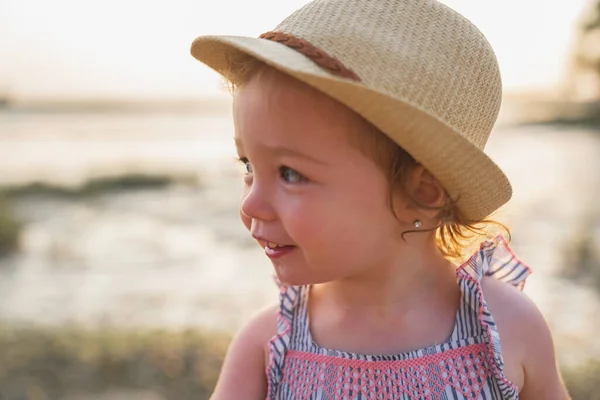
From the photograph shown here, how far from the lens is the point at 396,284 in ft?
5.43

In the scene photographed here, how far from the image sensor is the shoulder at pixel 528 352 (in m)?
1.59

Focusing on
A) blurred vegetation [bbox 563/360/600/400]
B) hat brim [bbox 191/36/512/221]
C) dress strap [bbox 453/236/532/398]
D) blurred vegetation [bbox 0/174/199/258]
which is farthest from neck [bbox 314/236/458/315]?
blurred vegetation [bbox 0/174/199/258]

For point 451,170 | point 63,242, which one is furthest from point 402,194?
point 63,242

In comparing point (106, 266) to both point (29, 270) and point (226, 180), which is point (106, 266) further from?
point (226, 180)

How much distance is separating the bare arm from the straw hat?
0.56 m

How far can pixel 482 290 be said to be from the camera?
1.68 metres

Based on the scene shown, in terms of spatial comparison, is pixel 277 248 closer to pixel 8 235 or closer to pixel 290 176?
pixel 290 176

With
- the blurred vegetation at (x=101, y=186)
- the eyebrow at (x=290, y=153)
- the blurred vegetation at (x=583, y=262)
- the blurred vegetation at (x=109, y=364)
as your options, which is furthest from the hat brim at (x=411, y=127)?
the blurred vegetation at (x=101, y=186)

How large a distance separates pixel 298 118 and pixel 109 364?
84.1 inches

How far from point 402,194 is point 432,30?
0.35 metres

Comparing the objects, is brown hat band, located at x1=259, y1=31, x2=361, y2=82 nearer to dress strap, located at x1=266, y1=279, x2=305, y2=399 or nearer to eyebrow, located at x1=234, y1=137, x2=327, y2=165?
eyebrow, located at x1=234, y1=137, x2=327, y2=165

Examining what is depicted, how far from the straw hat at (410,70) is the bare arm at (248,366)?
56 centimetres

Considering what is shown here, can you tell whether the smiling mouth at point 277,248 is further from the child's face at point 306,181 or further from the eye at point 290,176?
the eye at point 290,176

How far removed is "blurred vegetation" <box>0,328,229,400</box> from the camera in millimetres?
3012
